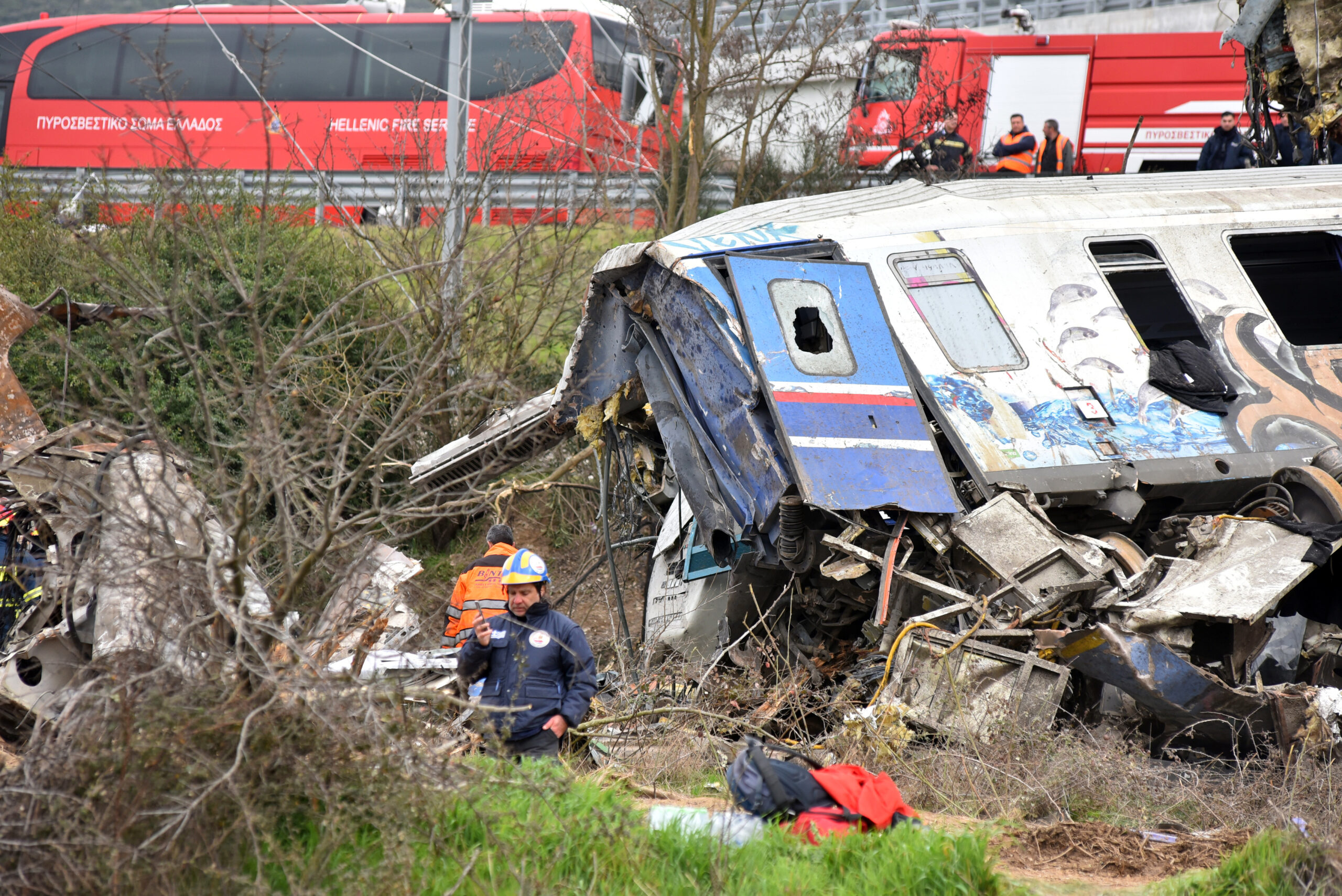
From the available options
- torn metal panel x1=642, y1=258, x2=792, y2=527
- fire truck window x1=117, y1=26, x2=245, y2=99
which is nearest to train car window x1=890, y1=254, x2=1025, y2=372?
torn metal panel x1=642, y1=258, x2=792, y2=527

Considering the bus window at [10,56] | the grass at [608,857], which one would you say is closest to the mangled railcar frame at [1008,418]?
the grass at [608,857]

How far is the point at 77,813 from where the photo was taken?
3611mm

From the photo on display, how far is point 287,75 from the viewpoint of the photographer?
18.6m

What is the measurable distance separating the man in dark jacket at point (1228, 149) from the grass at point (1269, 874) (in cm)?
1093

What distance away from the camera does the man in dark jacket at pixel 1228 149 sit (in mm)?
13211

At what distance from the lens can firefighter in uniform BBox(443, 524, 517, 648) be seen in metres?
7.76

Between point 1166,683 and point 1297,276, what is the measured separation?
15.9 feet

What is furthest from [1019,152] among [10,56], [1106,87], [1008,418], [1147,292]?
[10,56]

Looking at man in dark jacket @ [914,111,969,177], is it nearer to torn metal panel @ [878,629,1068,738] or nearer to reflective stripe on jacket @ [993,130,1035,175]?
reflective stripe on jacket @ [993,130,1035,175]

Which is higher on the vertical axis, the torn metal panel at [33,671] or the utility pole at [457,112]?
the utility pole at [457,112]

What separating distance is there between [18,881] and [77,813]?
25cm

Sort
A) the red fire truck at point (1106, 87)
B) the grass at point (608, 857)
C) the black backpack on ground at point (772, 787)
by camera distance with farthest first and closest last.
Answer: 1. the red fire truck at point (1106, 87)
2. the black backpack on ground at point (772, 787)
3. the grass at point (608, 857)

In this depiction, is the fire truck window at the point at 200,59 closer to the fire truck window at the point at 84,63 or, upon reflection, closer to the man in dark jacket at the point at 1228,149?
the fire truck window at the point at 84,63

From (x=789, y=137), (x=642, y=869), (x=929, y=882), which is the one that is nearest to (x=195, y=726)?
(x=642, y=869)
